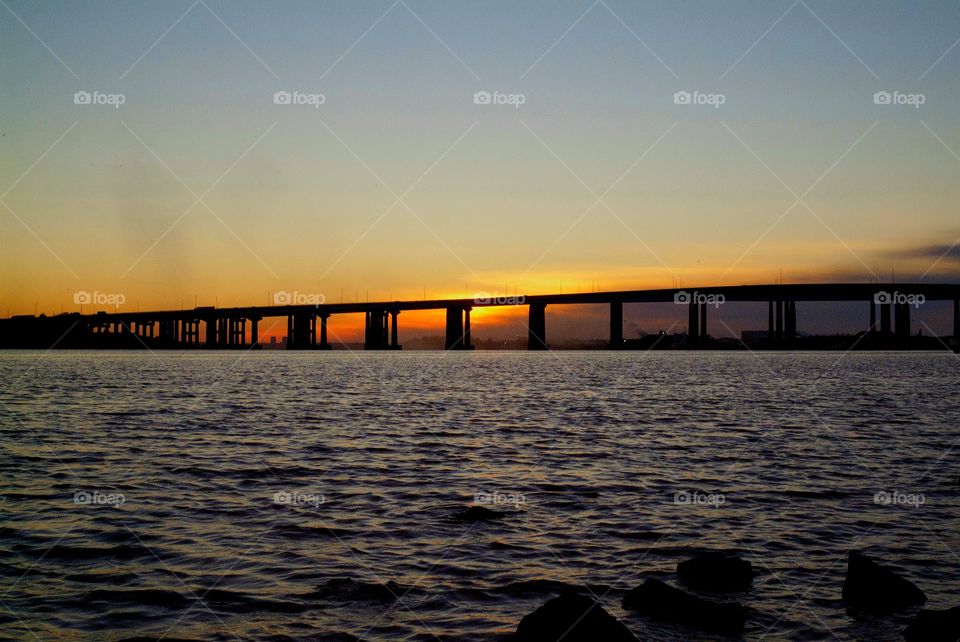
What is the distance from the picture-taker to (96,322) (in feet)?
630

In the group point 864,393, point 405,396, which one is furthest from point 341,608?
point 864,393

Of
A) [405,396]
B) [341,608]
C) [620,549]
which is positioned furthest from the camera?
[405,396]

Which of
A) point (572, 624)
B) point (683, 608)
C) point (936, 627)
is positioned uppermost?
point (572, 624)

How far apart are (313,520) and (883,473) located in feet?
49.8

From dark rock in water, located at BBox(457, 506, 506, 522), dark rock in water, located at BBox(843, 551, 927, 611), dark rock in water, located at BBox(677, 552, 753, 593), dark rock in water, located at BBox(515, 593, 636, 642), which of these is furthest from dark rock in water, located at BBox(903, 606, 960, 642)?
dark rock in water, located at BBox(457, 506, 506, 522)

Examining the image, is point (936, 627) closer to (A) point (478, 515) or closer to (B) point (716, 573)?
(B) point (716, 573)

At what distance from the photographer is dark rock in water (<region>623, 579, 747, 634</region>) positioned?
35.4 ft

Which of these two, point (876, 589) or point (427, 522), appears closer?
point (876, 589)

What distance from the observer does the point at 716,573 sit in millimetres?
12594

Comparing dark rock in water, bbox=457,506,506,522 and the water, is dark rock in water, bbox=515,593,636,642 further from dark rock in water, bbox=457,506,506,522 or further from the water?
dark rock in water, bbox=457,506,506,522

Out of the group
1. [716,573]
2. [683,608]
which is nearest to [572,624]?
[683,608]

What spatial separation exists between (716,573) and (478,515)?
5.39m

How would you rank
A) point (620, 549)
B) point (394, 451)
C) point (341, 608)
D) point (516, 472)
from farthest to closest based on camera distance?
point (394, 451), point (516, 472), point (620, 549), point (341, 608)

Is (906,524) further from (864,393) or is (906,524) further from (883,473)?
(864,393)
